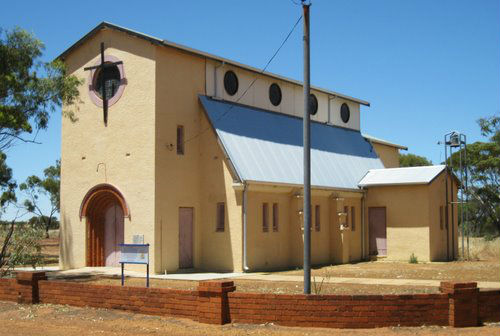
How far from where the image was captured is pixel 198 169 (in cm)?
2602

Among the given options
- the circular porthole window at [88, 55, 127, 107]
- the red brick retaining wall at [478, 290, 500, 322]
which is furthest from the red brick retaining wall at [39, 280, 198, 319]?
the circular porthole window at [88, 55, 127, 107]

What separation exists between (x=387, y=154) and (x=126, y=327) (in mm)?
33282

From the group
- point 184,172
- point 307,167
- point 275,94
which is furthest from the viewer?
point 275,94

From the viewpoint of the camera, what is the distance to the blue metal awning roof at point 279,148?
2580 cm

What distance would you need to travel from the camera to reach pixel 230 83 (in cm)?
A: 2833

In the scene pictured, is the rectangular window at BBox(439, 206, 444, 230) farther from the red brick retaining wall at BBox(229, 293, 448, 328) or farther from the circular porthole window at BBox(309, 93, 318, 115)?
the red brick retaining wall at BBox(229, 293, 448, 328)

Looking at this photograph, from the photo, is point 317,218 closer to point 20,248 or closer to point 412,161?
point 20,248

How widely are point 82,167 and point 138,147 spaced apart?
3.35m

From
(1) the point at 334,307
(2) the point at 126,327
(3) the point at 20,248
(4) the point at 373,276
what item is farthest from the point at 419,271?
(2) the point at 126,327

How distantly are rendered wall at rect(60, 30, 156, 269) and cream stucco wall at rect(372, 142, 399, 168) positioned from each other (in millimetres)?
20850

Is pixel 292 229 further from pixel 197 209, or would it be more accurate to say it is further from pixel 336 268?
pixel 197 209

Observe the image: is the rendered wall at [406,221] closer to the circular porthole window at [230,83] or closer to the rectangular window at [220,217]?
the circular porthole window at [230,83]

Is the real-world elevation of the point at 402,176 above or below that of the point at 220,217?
above

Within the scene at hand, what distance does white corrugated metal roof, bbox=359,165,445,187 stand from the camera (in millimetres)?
30875
